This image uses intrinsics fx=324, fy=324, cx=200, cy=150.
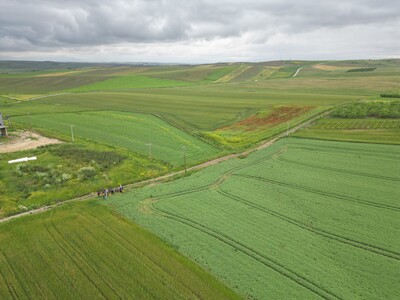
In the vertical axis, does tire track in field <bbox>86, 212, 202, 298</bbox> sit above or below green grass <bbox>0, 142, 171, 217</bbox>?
above

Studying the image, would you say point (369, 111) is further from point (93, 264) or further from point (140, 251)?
point (93, 264)

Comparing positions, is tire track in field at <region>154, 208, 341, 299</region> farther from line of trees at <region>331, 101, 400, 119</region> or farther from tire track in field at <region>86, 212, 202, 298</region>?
line of trees at <region>331, 101, 400, 119</region>

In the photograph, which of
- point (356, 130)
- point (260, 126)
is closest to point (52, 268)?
point (260, 126)

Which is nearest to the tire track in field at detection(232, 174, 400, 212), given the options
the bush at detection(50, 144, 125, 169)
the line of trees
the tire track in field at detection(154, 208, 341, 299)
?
the tire track in field at detection(154, 208, 341, 299)

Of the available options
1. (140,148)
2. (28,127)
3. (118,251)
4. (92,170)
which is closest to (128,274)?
(118,251)

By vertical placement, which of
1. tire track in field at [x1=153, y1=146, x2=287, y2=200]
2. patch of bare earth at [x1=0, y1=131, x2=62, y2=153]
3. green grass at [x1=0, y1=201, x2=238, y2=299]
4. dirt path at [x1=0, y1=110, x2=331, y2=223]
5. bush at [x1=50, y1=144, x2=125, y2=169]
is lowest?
dirt path at [x1=0, y1=110, x2=331, y2=223]

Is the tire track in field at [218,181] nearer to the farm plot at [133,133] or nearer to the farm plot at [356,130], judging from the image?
the farm plot at [133,133]
